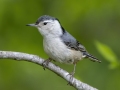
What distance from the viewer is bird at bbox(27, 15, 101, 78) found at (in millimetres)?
5219

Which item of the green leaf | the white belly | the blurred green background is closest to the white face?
the white belly

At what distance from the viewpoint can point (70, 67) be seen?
7309 millimetres

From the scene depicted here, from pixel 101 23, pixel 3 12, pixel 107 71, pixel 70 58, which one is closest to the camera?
pixel 70 58

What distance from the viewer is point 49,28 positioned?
215 inches

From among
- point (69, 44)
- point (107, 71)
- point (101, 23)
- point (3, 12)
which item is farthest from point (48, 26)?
point (101, 23)

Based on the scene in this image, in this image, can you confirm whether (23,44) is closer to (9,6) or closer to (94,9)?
(9,6)

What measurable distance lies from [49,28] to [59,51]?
0.36m

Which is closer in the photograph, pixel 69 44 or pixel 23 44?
pixel 69 44

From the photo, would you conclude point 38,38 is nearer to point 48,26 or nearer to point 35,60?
point 48,26

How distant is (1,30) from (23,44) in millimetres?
373

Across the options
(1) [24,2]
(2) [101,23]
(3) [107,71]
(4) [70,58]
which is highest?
(2) [101,23]

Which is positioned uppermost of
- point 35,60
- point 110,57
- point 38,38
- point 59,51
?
point 38,38

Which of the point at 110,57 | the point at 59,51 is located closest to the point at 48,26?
the point at 59,51

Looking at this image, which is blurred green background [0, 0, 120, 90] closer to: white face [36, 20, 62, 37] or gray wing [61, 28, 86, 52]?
gray wing [61, 28, 86, 52]
